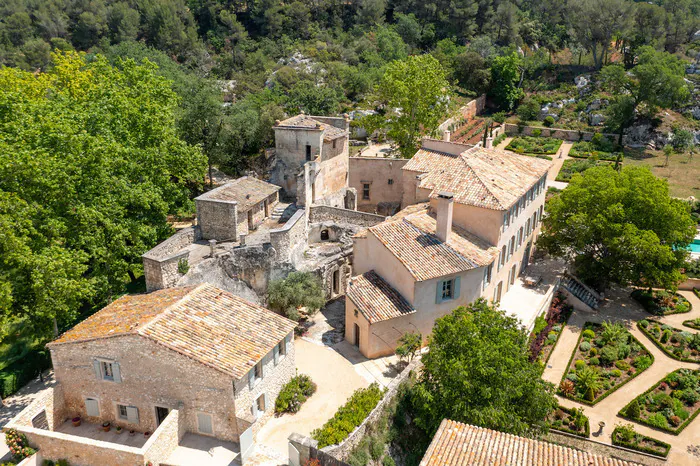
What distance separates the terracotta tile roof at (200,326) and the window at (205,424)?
2878mm

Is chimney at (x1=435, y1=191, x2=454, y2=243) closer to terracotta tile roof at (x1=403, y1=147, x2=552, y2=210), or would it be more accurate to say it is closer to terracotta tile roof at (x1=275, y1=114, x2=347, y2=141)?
terracotta tile roof at (x1=403, y1=147, x2=552, y2=210)

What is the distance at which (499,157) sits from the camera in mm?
44344

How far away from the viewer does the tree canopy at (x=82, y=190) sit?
28.6 metres

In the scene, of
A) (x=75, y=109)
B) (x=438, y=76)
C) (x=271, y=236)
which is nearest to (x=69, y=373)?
(x=271, y=236)

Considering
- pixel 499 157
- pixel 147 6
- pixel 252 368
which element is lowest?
pixel 252 368

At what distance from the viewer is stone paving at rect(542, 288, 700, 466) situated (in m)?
30.3

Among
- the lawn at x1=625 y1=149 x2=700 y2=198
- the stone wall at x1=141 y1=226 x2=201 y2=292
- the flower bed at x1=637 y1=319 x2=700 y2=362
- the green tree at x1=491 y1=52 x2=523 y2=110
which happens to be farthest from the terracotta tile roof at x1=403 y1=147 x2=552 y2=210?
the green tree at x1=491 y1=52 x2=523 y2=110

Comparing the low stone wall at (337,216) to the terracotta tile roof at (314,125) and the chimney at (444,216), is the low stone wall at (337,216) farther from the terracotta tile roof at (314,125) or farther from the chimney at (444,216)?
the chimney at (444,216)

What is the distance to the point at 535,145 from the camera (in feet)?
262

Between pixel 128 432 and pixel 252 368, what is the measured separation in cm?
696

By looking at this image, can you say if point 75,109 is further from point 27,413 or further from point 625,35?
point 625,35

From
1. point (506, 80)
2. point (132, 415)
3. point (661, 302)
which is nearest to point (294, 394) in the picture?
point (132, 415)

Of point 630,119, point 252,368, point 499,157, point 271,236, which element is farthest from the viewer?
point 630,119

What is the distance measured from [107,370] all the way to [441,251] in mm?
19197
